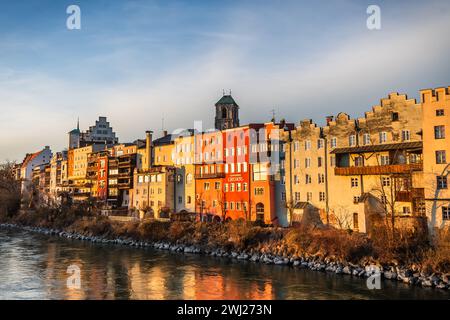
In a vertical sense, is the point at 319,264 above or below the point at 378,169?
below

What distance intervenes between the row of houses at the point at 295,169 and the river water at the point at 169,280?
34.6 feet

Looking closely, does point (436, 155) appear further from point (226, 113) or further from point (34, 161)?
point (34, 161)

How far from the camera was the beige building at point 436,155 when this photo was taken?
1422 inches

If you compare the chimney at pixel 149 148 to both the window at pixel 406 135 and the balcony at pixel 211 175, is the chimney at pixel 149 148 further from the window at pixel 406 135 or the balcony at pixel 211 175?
the window at pixel 406 135

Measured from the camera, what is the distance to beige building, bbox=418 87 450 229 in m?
36.1

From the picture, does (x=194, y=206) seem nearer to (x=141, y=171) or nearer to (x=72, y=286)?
(x=141, y=171)

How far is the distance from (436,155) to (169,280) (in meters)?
24.5

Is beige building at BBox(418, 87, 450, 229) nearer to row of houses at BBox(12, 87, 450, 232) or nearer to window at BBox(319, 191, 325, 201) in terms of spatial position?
row of houses at BBox(12, 87, 450, 232)

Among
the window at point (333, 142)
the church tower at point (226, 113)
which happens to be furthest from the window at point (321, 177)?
the church tower at point (226, 113)

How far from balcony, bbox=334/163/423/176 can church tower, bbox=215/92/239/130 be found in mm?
45755

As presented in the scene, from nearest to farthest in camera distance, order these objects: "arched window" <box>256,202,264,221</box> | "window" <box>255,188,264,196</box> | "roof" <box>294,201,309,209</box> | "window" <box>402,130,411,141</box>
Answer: "window" <box>402,130,411,141</box> → "roof" <box>294,201,309,209</box> → "arched window" <box>256,202,264,221</box> → "window" <box>255,188,264,196</box>

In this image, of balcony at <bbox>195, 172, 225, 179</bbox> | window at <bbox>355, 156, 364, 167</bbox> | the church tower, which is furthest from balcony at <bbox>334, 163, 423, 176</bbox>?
the church tower

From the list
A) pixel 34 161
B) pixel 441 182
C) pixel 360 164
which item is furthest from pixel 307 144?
pixel 34 161

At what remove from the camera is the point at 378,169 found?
43.4m
